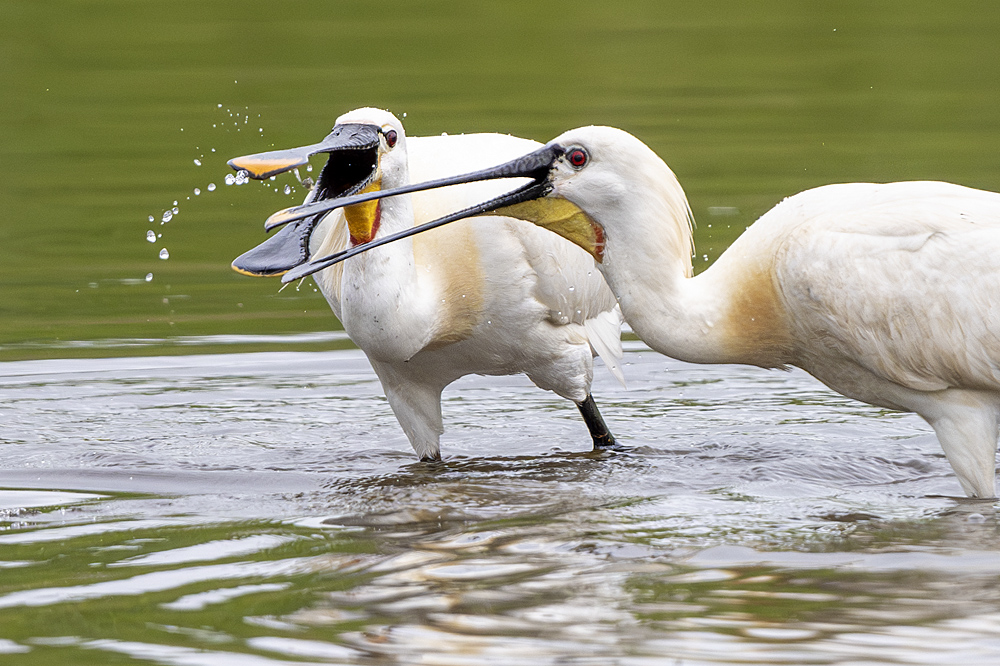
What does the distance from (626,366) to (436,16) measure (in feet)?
46.8

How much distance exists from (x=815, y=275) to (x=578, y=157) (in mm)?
921

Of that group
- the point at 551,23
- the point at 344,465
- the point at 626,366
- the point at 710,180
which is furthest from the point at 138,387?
the point at 551,23

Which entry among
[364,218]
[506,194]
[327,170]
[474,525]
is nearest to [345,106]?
[327,170]

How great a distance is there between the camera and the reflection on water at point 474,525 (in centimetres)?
490

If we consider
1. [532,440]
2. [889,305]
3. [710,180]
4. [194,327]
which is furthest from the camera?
[710,180]

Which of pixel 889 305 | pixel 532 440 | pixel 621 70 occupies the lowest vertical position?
pixel 532 440

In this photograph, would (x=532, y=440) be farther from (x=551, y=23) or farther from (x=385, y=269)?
(x=551, y=23)

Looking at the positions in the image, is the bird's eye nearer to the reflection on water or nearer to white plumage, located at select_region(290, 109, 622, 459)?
white plumage, located at select_region(290, 109, 622, 459)

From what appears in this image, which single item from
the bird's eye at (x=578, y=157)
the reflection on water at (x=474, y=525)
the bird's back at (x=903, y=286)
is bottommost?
the reflection on water at (x=474, y=525)

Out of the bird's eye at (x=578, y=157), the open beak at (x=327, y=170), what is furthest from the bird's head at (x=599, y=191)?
the open beak at (x=327, y=170)

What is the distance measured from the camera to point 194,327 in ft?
32.3

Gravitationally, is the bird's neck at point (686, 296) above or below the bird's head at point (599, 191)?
below

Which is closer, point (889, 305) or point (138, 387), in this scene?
point (889, 305)

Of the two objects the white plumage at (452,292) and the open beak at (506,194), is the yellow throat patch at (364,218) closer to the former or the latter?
the white plumage at (452,292)
